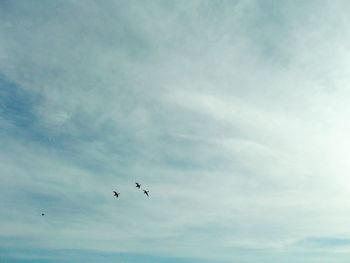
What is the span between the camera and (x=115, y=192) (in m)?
126

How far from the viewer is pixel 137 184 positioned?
122 meters

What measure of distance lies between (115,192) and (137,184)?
51.0ft
